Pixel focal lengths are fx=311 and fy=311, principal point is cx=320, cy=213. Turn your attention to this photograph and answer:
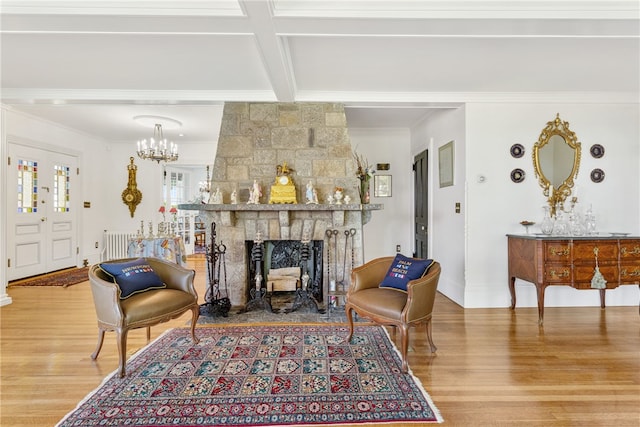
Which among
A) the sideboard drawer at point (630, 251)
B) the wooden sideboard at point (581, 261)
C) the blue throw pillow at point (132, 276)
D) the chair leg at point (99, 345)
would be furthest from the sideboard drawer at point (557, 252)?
the chair leg at point (99, 345)

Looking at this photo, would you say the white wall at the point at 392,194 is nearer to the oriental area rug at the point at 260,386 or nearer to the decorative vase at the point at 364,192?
the decorative vase at the point at 364,192

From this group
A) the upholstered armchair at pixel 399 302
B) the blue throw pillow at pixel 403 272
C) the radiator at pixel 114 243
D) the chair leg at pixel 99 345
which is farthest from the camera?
the radiator at pixel 114 243

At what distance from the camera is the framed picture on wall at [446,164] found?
4137mm

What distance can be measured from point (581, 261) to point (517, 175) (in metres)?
1.16

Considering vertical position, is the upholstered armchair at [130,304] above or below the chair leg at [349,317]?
above

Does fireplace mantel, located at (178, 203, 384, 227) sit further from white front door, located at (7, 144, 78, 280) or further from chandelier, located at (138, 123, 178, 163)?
white front door, located at (7, 144, 78, 280)

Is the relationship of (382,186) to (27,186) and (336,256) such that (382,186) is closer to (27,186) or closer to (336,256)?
(336,256)

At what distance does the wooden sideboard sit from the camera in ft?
10.4

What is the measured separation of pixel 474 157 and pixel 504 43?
1.46 metres

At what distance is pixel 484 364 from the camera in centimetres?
239

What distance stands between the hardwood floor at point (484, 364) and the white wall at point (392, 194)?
6.46ft

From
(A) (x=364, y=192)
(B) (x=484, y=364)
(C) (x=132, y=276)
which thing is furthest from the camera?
(A) (x=364, y=192)

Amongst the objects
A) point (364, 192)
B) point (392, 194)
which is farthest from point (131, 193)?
point (392, 194)

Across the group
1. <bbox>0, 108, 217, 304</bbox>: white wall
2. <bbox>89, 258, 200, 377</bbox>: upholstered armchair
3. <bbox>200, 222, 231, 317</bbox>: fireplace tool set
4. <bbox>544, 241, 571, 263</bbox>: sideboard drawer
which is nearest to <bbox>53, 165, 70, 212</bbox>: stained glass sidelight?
<bbox>0, 108, 217, 304</bbox>: white wall
